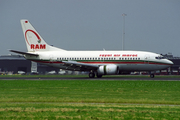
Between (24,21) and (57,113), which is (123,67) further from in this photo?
(57,113)

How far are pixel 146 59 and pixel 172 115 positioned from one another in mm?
38662

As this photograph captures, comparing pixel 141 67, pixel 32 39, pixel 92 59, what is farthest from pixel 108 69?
pixel 32 39

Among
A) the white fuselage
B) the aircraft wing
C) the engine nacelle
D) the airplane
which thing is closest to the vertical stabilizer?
the airplane

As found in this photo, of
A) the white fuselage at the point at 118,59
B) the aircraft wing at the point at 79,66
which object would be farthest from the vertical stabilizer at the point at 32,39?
the aircraft wing at the point at 79,66

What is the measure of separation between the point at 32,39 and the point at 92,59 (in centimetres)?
1264

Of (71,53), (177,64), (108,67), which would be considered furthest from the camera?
(177,64)

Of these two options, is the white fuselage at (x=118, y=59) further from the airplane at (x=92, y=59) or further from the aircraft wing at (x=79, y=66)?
the aircraft wing at (x=79, y=66)

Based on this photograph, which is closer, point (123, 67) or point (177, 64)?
point (123, 67)

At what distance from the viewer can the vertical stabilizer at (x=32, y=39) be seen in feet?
191

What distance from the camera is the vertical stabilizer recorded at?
58.2 metres

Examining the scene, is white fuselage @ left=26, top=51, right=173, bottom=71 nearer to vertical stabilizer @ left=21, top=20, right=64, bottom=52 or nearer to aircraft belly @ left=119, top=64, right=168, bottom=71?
aircraft belly @ left=119, top=64, right=168, bottom=71

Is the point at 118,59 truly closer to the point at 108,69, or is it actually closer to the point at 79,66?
the point at 108,69

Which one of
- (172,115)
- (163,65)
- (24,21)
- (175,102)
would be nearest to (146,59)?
(163,65)

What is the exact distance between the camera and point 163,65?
5291cm
